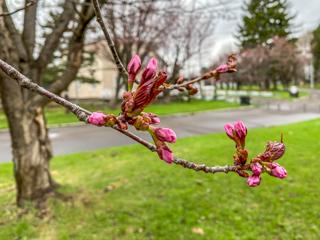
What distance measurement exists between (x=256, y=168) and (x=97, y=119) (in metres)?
0.44

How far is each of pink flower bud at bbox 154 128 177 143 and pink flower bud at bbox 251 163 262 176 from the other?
0.27m

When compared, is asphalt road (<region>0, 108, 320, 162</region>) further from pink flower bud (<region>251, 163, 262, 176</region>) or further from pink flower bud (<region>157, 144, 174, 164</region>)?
pink flower bud (<region>157, 144, 174, 164</region>)

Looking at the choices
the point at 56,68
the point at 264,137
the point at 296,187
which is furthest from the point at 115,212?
the point at 56,68

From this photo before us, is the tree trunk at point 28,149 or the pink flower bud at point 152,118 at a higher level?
the pink flower bud at point 152,118

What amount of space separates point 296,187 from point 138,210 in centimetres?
275

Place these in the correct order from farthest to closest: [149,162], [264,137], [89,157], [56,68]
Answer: [56,68] < [264,137] < [89,157] < [149,162]

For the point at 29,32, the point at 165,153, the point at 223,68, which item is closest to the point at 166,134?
the point at 165,153

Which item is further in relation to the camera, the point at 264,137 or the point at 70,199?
the point at 264,137

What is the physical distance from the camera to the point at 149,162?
8250mm

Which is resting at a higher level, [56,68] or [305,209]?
[56,68]

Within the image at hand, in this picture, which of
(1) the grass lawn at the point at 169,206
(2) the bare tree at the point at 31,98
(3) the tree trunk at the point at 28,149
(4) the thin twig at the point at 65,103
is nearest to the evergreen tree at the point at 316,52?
(1) the grass lawn at the point at 169,206

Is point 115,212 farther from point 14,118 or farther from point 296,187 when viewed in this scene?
point 296,187

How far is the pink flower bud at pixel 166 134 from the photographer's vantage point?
0.72 m

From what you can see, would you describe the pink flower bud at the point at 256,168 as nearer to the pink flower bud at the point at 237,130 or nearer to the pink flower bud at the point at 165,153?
the pink flower bud at the point at 237,130
